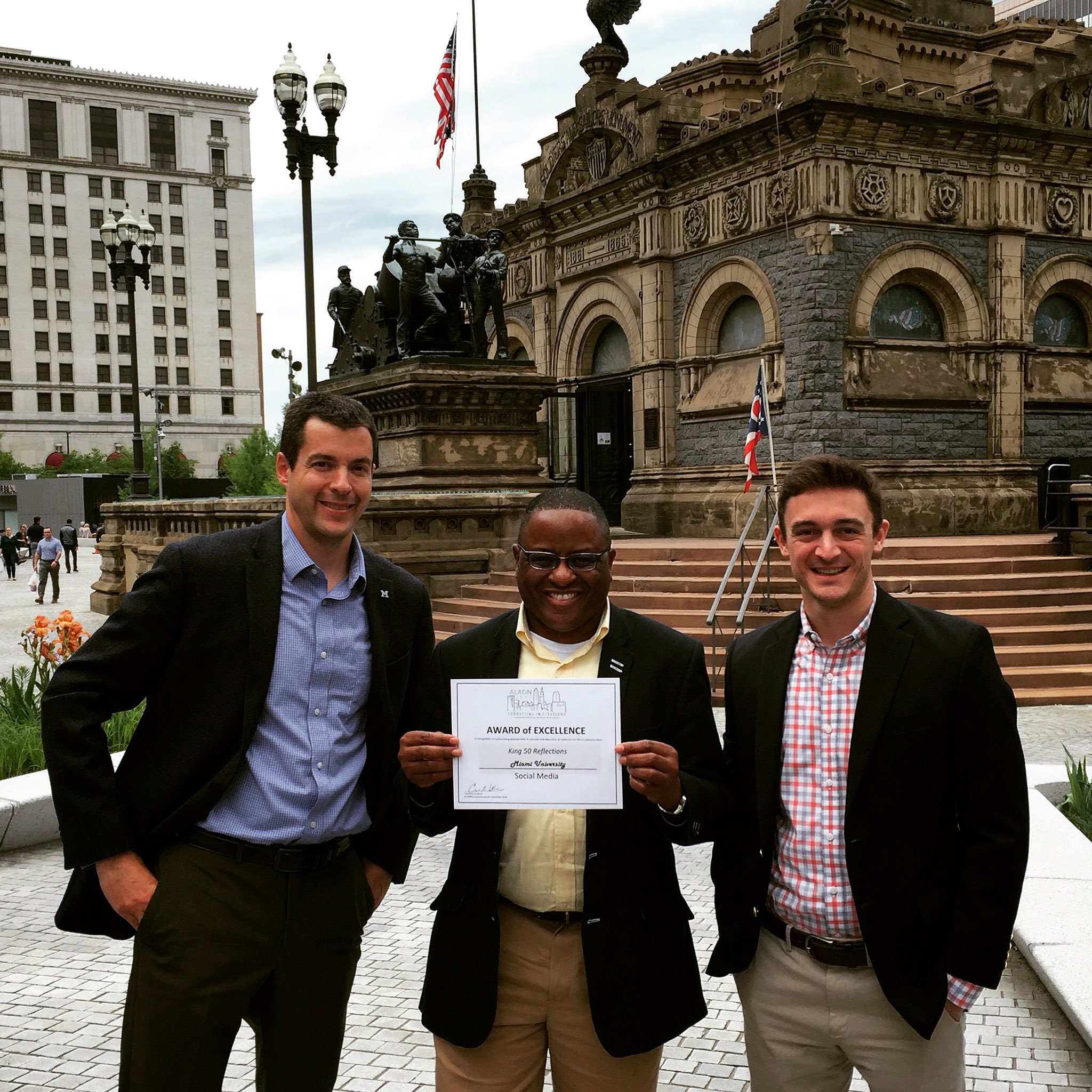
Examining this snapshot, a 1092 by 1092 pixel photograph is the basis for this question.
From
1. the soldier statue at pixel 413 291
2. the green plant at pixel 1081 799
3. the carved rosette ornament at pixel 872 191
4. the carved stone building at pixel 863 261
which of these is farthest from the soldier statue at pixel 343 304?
the green plant at pixel 1081 799

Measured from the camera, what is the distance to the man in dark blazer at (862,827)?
2762 mm

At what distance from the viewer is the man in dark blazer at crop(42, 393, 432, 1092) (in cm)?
299

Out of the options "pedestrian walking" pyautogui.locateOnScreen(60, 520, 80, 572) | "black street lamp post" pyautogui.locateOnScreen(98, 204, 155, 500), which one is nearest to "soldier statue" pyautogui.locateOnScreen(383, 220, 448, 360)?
"black street lamp post" pyautogui.locateOnScreen(98, 204, 155, 500)

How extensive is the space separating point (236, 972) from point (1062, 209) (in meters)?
23.4

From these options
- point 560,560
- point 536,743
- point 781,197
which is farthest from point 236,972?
point 781,197

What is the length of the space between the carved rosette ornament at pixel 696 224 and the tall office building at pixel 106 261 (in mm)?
80901

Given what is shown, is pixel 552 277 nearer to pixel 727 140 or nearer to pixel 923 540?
pixel 727 140

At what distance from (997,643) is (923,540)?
10.8 feet

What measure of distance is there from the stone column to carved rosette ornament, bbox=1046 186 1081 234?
1.19 m

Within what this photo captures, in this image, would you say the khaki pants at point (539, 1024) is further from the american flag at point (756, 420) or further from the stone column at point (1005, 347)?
the stone column at point (1005, 347)

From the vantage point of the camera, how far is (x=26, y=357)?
95688mm

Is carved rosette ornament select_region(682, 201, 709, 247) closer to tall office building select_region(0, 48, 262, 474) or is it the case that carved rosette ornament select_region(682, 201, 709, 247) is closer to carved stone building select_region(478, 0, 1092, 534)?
carved stone building select_region(478, 0, 1092, 534)
